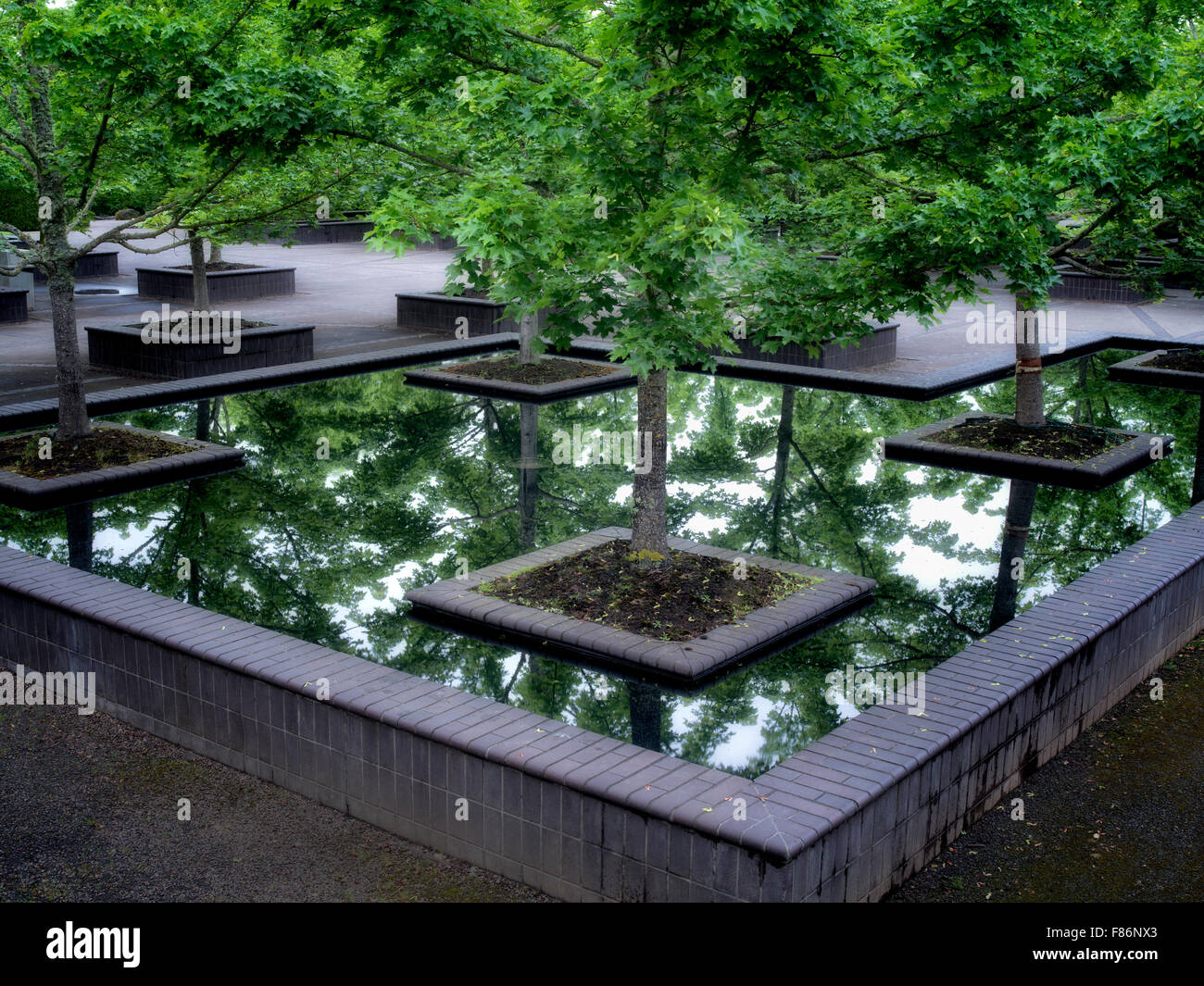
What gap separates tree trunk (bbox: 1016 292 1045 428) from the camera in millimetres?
13227

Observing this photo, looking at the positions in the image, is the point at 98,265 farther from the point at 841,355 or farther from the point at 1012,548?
the point at 1012,548

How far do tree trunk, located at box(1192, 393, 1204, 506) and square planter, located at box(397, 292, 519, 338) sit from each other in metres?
12.0

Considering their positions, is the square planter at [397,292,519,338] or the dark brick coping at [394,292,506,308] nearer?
the dark brick coping at [394,292,506,308]

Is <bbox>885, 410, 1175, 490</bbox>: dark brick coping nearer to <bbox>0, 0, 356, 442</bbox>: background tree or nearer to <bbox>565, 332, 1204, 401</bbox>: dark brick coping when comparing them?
<bbox>565, 332, 1204, 401</bbox>: dark brick coping

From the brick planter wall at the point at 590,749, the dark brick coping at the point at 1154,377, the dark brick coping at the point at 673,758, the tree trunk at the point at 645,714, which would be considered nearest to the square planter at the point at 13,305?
the dark brick coping at the point at 673,758

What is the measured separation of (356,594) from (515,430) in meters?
5.84

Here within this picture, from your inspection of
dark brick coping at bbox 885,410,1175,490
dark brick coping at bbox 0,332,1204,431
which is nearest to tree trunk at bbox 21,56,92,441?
dark brick coping at bbox 0,332,1204,431

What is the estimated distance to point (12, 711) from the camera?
715 cm

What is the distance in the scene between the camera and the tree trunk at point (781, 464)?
34.6 feet

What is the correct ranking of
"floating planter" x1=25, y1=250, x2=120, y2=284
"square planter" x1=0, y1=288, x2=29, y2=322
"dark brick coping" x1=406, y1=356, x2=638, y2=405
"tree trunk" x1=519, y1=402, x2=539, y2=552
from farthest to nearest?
"floating planter" x1=25, y1=250, x2=120, y2=284 → "square planter" x1=0, y1=288, x2=29, y2=322 → "dark brick coping" x1=406, y1=356, x2=638, y2=405 → "tree trunk" x1=519, y1=402, x2=539, y2=552

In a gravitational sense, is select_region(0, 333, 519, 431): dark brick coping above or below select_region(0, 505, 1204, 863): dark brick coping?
above

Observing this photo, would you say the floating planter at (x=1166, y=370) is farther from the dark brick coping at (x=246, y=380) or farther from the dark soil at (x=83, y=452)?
the dark soil at (x=83, y=452)

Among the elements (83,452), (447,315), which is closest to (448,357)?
(447,315)

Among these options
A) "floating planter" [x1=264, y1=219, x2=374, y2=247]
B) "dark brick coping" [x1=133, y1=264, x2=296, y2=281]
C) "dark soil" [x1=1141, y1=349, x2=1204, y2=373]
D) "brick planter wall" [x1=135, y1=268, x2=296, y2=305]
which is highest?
"floating planter" [x1=264, y1=219, x2=374, y2=247]
